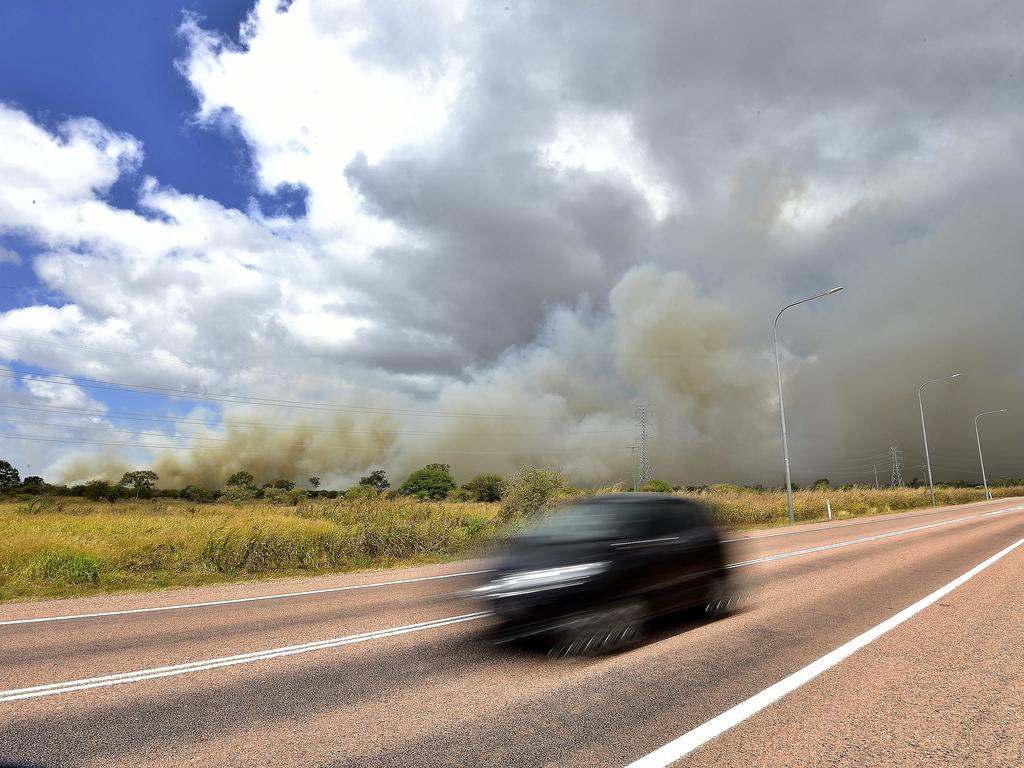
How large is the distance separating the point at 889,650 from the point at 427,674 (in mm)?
4290

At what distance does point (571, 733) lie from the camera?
362 cm

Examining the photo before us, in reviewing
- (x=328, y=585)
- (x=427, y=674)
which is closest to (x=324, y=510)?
(x=328, y=585)

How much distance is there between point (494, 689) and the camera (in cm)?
454

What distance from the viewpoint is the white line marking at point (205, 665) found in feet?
15.4

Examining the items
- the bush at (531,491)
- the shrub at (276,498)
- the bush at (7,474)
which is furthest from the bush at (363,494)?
the bush at (7,474)

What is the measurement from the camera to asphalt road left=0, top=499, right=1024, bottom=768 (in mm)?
3408

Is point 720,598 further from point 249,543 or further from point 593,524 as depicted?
point 249,543

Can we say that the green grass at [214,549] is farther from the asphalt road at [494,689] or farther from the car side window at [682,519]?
the asphalt road at [494,689]

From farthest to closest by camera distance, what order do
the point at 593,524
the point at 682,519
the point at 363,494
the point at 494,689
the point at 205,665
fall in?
the point at 363,494 → the point at 682,519 → the point at 593,524 → the point at 205,665 → the point at 494,689

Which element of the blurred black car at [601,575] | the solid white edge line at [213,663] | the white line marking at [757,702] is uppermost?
the blurred black car at [601,575]

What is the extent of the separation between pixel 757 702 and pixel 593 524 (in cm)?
242

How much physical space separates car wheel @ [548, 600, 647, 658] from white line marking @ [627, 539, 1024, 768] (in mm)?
1521

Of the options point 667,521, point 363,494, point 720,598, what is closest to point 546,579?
point 667,521

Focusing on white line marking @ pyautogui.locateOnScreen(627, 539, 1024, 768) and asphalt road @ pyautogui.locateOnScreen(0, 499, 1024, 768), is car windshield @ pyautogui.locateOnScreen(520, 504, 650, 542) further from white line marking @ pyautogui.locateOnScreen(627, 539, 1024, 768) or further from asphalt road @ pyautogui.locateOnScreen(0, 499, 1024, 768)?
white line marking @ pyautogui.locateOnScreen(627, 539, 1024, 768)
